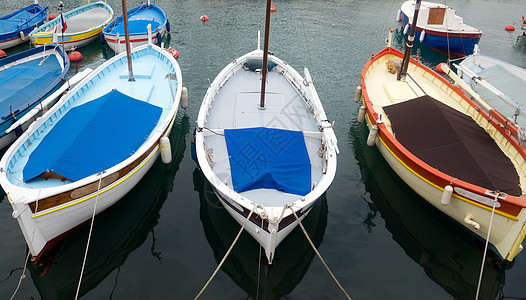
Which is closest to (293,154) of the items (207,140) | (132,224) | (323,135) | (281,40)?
(323,135)

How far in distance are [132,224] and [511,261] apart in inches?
539

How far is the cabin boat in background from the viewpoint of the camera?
1131 inches

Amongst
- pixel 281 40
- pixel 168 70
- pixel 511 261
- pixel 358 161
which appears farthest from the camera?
pixel 281 40

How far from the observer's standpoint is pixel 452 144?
14.8 m

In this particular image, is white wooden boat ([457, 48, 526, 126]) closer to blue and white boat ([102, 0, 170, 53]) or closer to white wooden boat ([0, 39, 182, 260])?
white wooden boat ([0, 39, 182, 260])

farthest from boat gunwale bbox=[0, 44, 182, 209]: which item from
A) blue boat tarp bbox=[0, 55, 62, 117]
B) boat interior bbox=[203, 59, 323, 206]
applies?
blue boat tarp bbox=[0, 55, 62, 117]

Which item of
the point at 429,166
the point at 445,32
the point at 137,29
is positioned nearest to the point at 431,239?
the point at 429,166

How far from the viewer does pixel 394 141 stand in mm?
15914

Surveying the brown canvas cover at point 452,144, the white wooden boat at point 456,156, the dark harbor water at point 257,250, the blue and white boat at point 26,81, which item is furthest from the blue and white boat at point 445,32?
the blue and white boat at point 26,81

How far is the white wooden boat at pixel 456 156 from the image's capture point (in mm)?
12191

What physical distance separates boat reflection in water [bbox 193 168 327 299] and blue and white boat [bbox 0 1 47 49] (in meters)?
25.6

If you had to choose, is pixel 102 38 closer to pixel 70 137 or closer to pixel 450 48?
pixel 70 137

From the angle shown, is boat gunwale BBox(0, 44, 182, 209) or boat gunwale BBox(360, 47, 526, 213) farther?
boat gunwale BBox(360, 47, 526, 213)

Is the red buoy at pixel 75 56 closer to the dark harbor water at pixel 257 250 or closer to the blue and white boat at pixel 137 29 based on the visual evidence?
the blue and white boat at pixel 137 29
